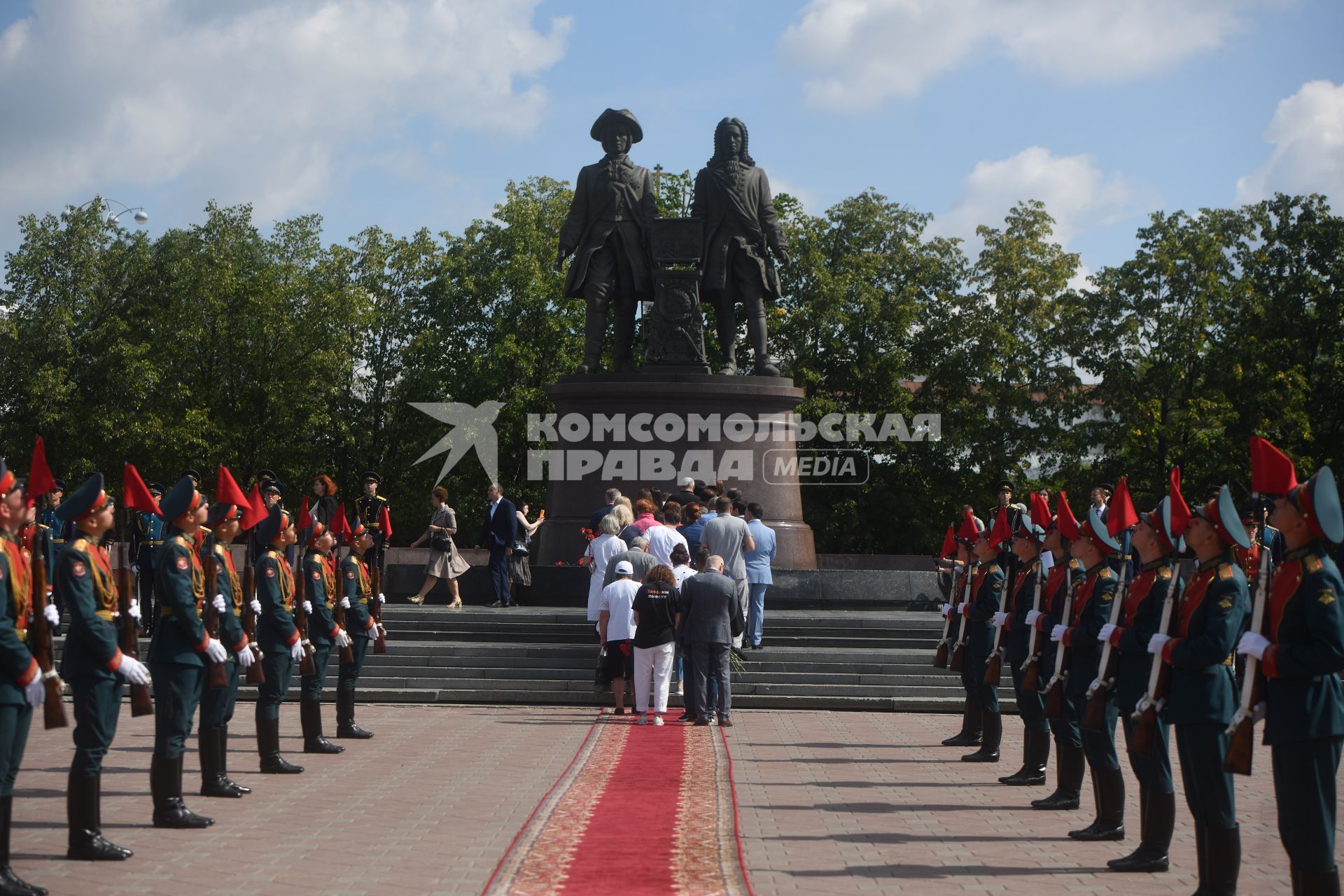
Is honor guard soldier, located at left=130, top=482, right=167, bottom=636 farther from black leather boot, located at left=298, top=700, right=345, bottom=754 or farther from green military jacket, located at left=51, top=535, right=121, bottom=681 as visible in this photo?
green military jacket, located at left=51, top=535, right=121, bottom=681

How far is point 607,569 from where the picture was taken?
52.9 feet

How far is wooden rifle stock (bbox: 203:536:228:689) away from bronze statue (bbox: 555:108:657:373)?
1413cm

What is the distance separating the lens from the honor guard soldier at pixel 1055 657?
9.83 meters

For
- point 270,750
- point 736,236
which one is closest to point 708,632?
point 270,750

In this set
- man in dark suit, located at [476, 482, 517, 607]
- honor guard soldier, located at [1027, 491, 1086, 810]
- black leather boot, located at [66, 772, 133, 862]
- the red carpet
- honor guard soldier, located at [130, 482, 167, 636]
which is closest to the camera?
the red carpet

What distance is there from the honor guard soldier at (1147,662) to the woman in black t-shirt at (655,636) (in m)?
6.74

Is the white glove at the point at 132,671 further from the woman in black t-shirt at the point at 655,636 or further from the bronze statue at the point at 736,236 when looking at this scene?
the bronze statue at the point at 736,236

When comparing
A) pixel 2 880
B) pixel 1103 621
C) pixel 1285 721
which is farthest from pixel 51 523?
pixel 1285 721

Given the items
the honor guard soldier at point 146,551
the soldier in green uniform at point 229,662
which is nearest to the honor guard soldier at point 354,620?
the soldier in green uniform at point 229,662

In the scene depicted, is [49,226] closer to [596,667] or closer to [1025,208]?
[1025,208]

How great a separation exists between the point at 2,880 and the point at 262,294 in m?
41.6

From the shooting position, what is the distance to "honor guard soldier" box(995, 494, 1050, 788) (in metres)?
10.8

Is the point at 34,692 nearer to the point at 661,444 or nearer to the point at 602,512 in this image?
the point at 602,512

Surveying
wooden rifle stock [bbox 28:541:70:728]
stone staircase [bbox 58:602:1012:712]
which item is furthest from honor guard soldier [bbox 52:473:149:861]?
stone staircase [bbox 58:602:1012:712]
